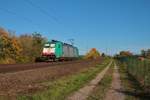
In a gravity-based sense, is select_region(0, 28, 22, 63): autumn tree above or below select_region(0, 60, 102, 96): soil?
above

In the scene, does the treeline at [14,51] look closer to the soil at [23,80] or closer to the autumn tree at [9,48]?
the autumn tree at [9,48]

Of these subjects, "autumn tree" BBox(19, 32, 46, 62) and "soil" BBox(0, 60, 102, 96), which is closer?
"soil" BBox(0, 60, 102, 96)

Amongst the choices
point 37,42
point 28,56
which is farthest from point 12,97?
point 37,42

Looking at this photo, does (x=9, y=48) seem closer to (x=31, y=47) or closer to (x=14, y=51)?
(x=14, y=51)

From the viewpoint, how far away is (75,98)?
43.5 ft

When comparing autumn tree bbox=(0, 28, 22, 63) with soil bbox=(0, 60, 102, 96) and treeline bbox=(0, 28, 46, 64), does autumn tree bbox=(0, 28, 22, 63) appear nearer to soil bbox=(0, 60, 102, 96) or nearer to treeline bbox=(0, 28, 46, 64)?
treeline bbox=(0, 28, 46, 64)

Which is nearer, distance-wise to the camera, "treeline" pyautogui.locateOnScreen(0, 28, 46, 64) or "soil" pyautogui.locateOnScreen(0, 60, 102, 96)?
"soil" pyautogui.locateOnScreen(0, 60, 102, 96)

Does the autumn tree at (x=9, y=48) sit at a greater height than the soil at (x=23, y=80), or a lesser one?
greater

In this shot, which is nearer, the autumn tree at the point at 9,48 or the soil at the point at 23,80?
the soil at the point at 23,80

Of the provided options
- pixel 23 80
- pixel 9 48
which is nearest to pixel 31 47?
pixel 9 48

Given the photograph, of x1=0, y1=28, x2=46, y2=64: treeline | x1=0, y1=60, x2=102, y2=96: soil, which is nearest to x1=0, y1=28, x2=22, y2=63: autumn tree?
x1=0, y1=28, x2=46, y2=64: treeline

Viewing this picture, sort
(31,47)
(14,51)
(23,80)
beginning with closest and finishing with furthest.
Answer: (23,80) < (14,51) < (31,47)

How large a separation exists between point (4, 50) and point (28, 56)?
808 cm

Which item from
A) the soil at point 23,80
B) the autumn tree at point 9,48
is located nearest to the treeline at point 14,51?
the autumn tree at point 9,48
